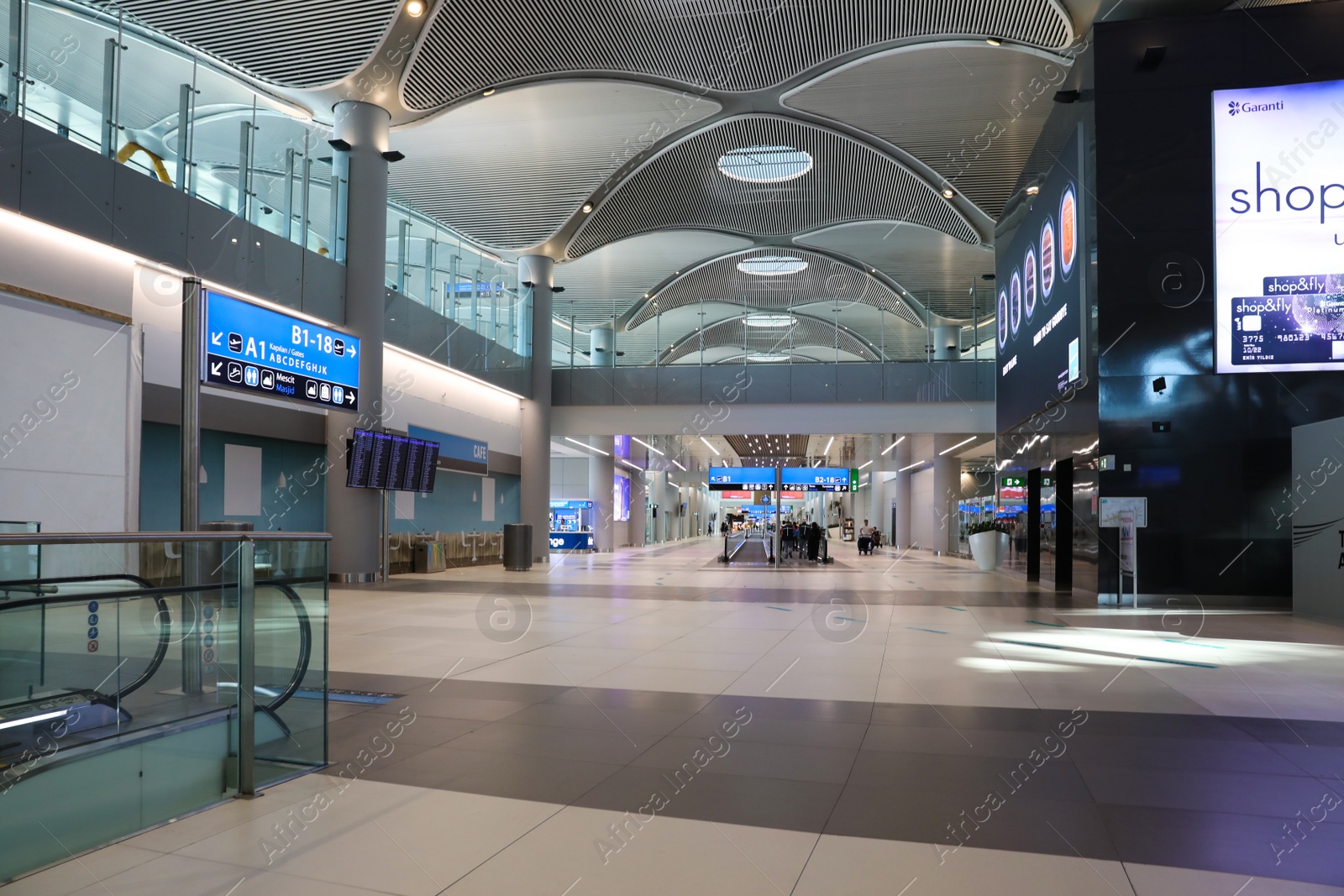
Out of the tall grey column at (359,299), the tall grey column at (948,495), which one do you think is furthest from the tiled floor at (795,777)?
the tall grey column at (948,495)

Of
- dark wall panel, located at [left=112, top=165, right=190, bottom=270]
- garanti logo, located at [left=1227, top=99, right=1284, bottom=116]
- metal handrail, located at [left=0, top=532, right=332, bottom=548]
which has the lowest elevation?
metal handrail, located at [left=0, top=532, right=332, bottom=548]

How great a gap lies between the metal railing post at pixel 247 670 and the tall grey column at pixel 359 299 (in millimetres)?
11978

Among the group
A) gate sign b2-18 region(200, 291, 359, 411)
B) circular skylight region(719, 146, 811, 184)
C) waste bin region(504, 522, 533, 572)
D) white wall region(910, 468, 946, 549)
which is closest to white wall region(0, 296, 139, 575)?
gate sign b2-18 region(200, 291, 359, 411)

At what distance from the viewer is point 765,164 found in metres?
20.7

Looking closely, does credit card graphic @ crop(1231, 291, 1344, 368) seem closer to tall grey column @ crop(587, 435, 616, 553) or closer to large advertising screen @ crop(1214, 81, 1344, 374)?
large advertising screen @ crop(1214, 81, 1344, 374)

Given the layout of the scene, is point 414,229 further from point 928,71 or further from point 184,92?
point 928,71

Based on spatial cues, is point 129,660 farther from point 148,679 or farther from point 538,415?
point 538,415

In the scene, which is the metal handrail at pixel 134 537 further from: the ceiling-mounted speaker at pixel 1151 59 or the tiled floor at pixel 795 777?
the ceiling-mounted speaker at pixel 1151 59

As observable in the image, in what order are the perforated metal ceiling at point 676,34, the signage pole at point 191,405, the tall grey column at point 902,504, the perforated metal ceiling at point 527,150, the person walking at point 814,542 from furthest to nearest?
the tall grey column at point 902,504
the person walking at point 814,542
the perforated metal ceiling at point 527,150
the perforated metal ceiling at point 676,34
the signage pole at point 191,405

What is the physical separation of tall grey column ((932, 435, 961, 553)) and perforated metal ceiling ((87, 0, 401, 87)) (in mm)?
21973

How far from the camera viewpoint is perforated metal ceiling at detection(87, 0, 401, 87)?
13.1 metres

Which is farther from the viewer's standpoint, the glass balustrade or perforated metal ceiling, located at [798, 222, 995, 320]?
perforated metal ceiling, located at [798, 222, 995, 320]

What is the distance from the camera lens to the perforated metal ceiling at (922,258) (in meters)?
24.6

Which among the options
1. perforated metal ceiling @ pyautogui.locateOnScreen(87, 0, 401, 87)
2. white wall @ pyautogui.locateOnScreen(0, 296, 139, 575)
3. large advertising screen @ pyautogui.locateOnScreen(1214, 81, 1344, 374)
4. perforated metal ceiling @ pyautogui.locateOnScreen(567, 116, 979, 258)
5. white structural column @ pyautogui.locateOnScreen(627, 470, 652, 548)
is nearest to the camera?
white wall @ pyautogui.locateOnScreen(0, 296, 139, 575)
